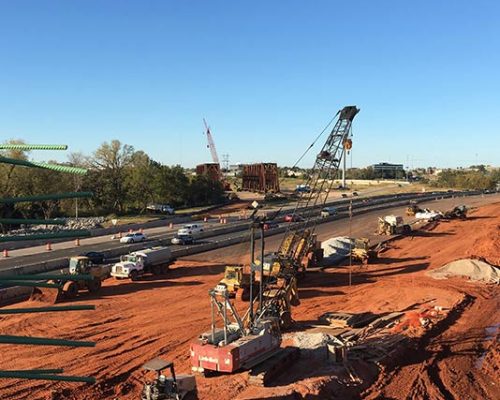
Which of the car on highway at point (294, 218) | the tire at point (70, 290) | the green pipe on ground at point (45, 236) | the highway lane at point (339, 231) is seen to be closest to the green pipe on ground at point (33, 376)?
the green pipe on ground at point (45, 236)

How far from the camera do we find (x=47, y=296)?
3334cm

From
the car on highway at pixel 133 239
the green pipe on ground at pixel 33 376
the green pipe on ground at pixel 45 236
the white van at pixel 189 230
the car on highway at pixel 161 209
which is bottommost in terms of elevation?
the car on highway at pixel 133 239

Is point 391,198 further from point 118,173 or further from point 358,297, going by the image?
point 358,297

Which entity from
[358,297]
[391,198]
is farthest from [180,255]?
[391,198]

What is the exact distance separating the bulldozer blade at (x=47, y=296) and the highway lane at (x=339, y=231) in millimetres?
16827

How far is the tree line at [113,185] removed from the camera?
239 ft

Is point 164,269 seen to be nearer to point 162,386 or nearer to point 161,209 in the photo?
point 162,386

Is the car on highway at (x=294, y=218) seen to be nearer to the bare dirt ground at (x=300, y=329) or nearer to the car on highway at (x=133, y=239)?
the bare dirt ground at (x=300, y=329)

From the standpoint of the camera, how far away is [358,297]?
35.5 meters

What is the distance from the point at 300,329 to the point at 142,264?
53.9ft

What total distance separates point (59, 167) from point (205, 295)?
32802 millimetres

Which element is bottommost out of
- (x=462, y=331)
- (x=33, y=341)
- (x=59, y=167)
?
(x=462, y=331)

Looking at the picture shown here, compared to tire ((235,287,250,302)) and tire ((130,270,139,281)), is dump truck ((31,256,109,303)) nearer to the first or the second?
tire ((130,270,139,281))

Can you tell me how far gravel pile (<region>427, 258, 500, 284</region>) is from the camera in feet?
132
